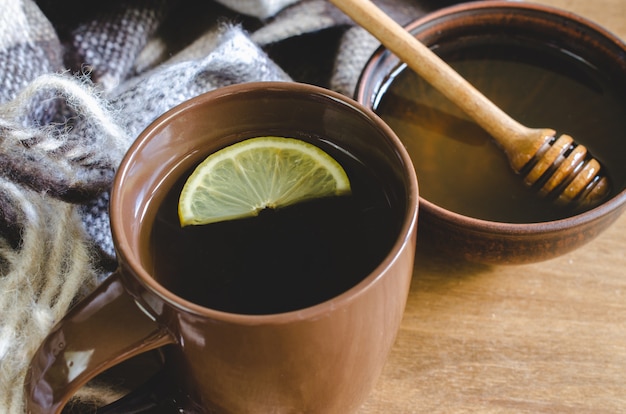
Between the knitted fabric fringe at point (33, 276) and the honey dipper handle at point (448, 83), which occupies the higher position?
the honey dipper handle at point (448, 83)

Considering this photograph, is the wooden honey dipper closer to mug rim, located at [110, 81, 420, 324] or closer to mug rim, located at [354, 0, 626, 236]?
mug rim, located at [354, 0, 626, 236]

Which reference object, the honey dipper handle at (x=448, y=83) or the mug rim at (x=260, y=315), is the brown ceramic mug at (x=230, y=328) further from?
the honey dipper handle at (x=448, y=83)

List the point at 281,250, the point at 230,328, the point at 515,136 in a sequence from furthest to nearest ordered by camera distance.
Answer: the point at 515,136 < the point at 281,250 < the point at 230,328

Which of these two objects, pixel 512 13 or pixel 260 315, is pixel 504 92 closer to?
pixel 512 13

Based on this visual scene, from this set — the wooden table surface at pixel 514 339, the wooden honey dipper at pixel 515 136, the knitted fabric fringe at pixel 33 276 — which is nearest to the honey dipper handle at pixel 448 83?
the wooden honey dipper at pixel 515 136

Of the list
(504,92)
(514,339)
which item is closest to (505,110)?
(504,92)

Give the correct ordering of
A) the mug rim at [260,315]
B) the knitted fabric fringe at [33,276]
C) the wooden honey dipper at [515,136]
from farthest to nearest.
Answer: the wooden honey dipper at [515,136] → the knitted fabric fringe at [33,276] → the mug rim at [260,315]

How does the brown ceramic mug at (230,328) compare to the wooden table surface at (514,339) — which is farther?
the wooden table surface at (514,339)
